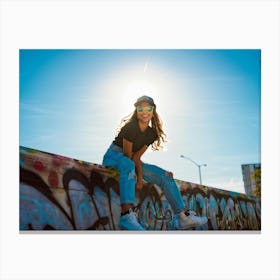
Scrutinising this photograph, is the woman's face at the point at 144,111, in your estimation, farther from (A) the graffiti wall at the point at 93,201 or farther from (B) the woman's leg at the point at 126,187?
(A) the graffiti wall at the point at 93,201

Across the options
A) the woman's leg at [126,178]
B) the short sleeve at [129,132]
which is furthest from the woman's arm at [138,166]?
the short sleeve at [129,132]

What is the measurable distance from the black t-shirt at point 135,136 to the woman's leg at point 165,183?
0.36 meters

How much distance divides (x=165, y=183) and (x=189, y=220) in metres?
0.75

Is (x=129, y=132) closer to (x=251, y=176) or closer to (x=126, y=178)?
(x=126, y=178)

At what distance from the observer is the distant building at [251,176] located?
27.1 ft

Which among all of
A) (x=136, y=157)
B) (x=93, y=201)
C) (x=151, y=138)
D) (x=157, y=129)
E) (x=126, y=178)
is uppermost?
(x=157, y=129)

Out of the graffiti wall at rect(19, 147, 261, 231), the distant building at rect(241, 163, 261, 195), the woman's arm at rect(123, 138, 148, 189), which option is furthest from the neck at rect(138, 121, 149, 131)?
the distant building at rect(241, 163, 261, 195)

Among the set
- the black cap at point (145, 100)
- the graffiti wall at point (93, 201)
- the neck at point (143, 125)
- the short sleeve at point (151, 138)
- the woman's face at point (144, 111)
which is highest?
the black cap at point (145, 100)

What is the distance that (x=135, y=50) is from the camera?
319 inches

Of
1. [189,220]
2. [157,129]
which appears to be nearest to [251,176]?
[189,220]

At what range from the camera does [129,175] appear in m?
8.07

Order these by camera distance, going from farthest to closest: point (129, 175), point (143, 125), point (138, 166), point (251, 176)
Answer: point (251, 176)
point (143, 125)
point (138, 166)
point (129, 175)
